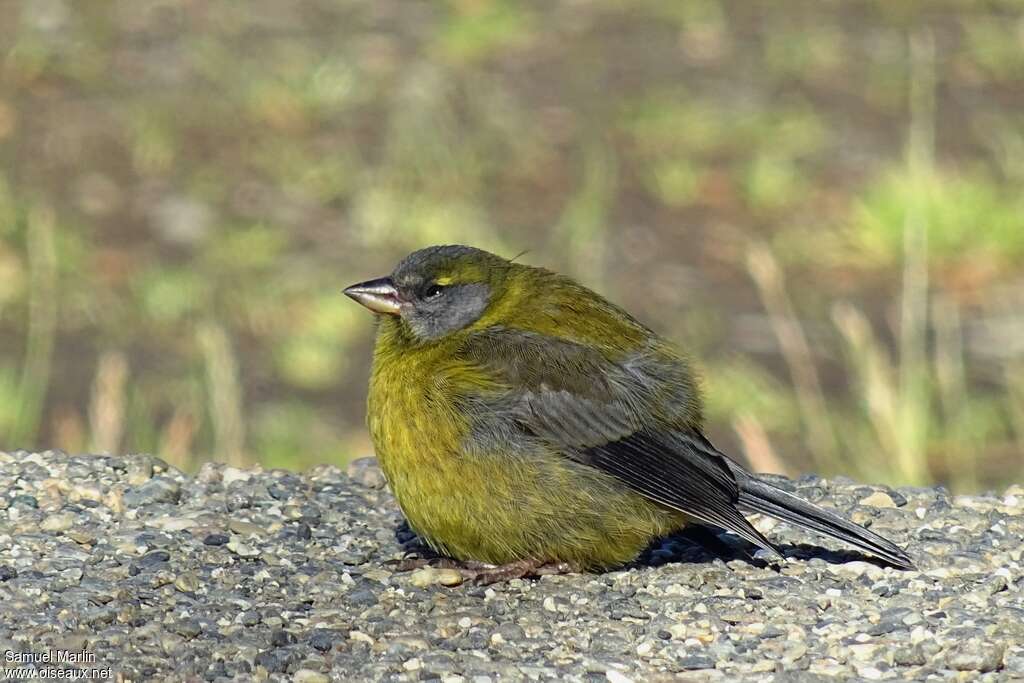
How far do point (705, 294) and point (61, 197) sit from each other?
12.4ft

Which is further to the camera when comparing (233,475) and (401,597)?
(233,475)

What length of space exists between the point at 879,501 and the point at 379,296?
1722 mm

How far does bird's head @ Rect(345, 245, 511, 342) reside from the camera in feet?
18.4

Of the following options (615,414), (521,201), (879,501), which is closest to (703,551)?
(615,414)

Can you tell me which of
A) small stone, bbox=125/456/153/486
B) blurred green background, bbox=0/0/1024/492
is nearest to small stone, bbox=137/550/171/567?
small stone, bbox=125/456/153/486

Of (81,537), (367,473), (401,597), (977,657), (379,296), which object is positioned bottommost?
(977,657)

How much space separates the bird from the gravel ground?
0.49 ft

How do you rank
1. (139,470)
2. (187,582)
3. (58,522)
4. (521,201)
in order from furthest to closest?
(521,201) → (139,470) → (58,522) → (187,582)

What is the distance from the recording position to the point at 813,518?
17.5 feet

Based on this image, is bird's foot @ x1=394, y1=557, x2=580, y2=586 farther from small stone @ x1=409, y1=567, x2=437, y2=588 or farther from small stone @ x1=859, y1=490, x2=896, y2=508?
small stone @ x1=859, y1=490, x2=896, y2=508

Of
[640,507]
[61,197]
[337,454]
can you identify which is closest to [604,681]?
[640,507]

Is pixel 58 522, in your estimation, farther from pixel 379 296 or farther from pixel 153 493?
pixel 379 296

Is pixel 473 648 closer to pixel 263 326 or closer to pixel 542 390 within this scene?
pixel 542 390

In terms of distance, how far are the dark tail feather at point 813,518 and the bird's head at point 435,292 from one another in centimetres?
92
